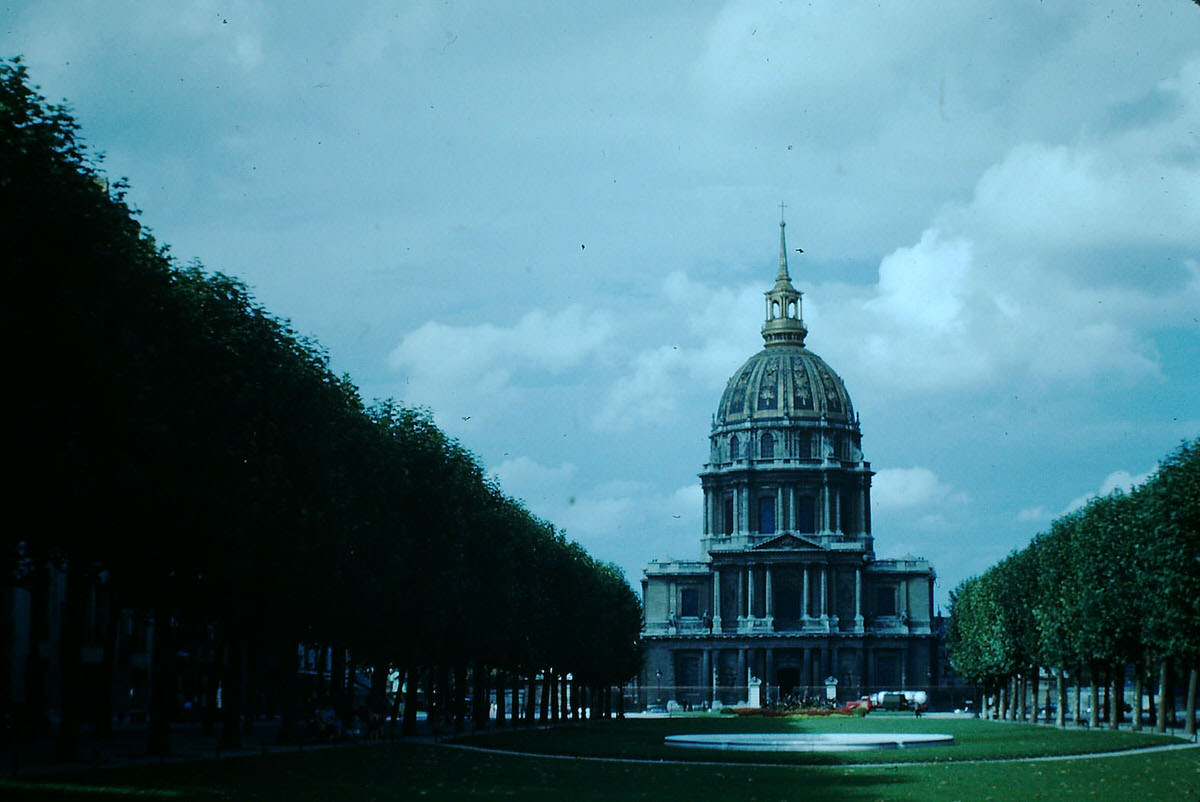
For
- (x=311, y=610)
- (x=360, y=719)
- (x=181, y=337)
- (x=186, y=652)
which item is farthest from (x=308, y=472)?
(x=186, y=652)

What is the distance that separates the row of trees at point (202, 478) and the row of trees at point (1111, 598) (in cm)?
3505

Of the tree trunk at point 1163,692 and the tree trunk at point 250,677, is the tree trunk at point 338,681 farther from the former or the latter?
the tree trunk at point 1163,692

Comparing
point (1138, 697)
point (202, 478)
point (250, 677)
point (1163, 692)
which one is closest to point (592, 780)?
point (202, 478)

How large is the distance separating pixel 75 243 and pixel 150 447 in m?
6.70

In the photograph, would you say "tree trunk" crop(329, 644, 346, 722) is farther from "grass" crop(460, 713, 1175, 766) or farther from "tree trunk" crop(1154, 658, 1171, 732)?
"tree trunk" crop(1154, 658, 1171, 732)

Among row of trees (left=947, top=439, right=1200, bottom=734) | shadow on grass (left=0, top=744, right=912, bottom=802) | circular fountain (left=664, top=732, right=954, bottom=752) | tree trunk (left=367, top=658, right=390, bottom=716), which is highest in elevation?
row of trees (left=947, top=439, right=1200, bottom=734)

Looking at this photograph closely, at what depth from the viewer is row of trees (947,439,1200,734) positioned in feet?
240

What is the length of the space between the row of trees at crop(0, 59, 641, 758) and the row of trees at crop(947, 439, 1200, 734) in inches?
1380

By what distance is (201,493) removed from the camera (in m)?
50.0

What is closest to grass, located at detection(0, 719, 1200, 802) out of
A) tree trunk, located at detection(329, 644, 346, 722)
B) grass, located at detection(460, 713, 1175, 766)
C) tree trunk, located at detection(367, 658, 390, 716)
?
grass, located at detection(460, 713, 1175, 766)

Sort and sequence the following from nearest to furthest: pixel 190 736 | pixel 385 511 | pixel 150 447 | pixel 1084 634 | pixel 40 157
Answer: pixel 40 157, pixel 150 447, pixel 385 511, pixel 190 736, pixel 1084 634

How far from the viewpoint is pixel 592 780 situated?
46188 millimetres

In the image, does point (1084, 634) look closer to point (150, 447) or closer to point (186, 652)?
point (186, 652)

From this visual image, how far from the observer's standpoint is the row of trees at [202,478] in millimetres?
39000
